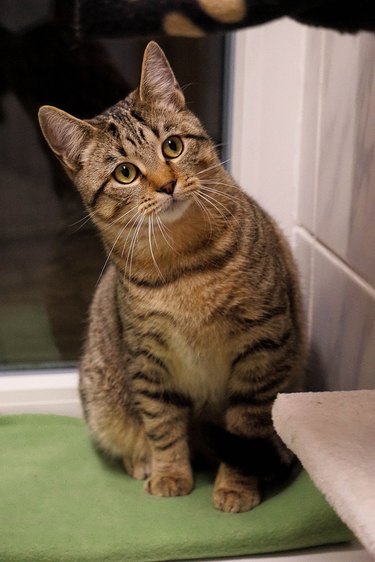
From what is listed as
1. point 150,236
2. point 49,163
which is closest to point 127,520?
point 150,236

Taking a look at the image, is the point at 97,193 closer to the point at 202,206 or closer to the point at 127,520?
the point at 202,206

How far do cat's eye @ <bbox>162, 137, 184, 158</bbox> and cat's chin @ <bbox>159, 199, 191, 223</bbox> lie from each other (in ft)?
0.28

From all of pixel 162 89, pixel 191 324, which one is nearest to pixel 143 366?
pixel 191 324

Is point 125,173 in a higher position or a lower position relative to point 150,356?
higher

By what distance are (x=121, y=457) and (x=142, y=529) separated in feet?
0.92

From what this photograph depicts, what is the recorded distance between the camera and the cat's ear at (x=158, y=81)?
123cm

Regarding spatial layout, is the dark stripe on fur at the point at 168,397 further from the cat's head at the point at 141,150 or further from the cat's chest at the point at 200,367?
the cat's head at the point at 141,150

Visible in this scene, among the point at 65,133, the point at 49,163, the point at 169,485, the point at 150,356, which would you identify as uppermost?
the point at 65,133

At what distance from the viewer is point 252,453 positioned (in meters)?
1.23

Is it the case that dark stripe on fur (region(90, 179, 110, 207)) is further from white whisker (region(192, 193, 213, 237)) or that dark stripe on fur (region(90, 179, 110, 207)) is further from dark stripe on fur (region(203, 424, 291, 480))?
dark stripe on fur (region(203, 424, 291, 480))

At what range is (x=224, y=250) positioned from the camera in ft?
4.12

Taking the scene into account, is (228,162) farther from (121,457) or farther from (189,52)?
(121,457)

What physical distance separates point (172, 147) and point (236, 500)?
0.57 metres

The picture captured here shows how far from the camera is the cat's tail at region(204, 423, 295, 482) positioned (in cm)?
120
